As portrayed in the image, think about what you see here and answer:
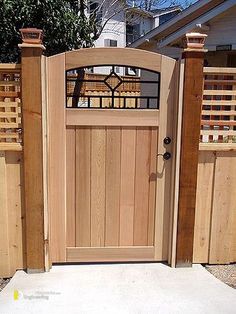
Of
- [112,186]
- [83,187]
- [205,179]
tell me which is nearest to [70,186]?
[83,187]

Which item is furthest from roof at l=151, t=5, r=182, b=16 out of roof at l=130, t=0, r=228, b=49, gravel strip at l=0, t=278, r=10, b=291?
gravel strip at l=0, t=278, r=10, b=291

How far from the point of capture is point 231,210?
10.6 ft

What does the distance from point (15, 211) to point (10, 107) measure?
89 cm

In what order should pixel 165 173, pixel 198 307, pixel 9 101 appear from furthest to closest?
pixel 165 173, pixel 9 101, pixel 198 307

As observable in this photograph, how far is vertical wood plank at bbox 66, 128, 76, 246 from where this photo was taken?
303 cm

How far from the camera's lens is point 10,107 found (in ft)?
9.53

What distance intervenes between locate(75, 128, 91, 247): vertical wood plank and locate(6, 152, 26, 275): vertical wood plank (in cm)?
49

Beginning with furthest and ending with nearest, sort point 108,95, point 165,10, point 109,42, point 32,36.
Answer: point 165,10 < point 109,42 < point 108,95 < point 32,36

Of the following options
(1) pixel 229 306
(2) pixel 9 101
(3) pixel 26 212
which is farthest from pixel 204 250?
(2) pixel 9 101

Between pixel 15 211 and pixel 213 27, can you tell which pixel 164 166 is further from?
pixel 213 27

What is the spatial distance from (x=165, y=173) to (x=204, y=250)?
0.84m

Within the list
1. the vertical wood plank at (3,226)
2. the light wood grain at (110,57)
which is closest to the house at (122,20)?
the light wood grain at (110,57)

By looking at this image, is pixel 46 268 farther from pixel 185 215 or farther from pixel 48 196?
pixel 185 215

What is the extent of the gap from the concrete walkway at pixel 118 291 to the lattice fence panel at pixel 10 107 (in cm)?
116
